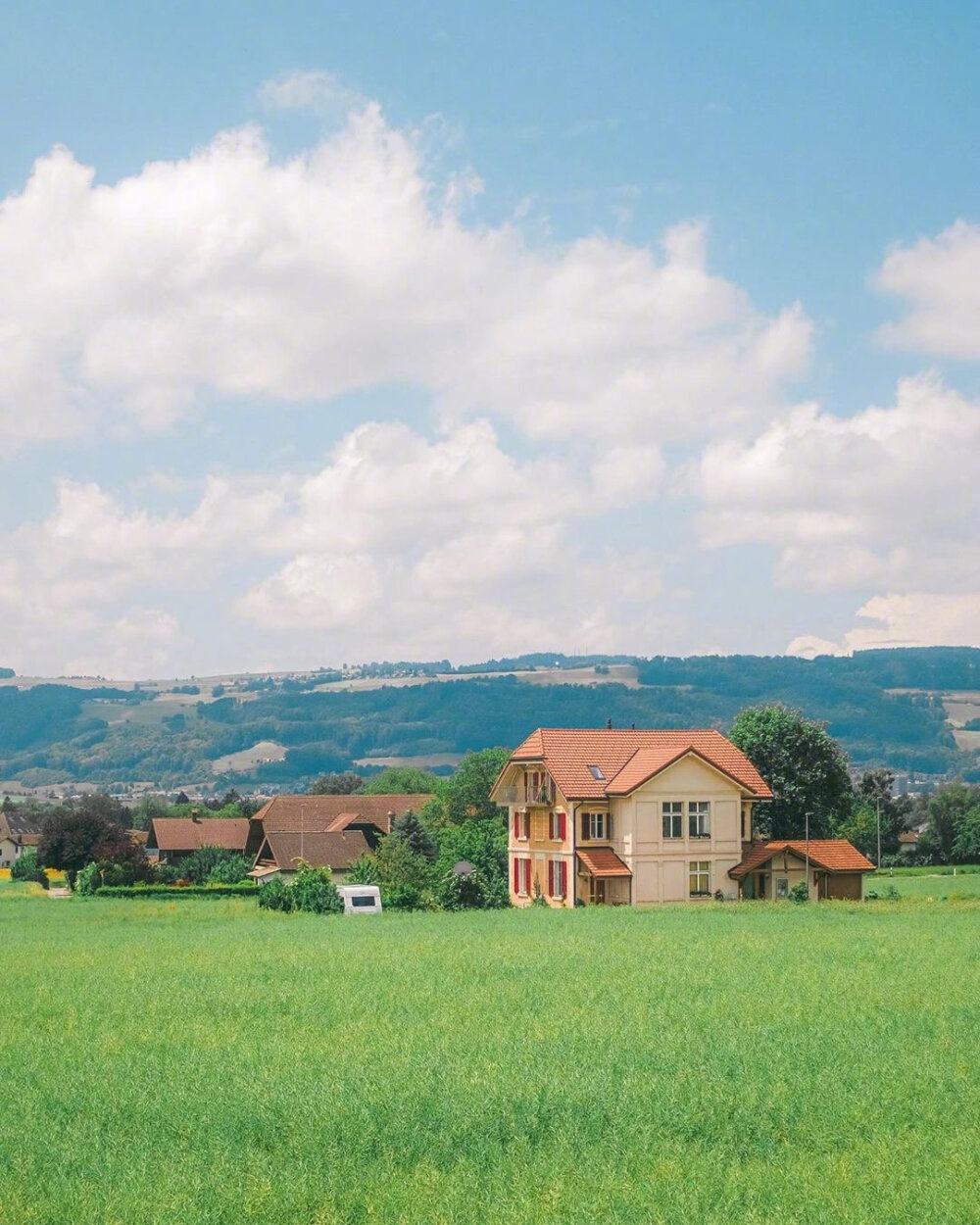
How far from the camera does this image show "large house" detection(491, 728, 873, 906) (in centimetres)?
6412

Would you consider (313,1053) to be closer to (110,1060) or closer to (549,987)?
(110,1060)

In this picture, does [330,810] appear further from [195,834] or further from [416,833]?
[416,833]

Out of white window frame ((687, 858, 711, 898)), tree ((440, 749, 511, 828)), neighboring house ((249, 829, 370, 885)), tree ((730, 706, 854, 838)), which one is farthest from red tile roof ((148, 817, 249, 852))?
white window frame ((687, 858, 711, 898))

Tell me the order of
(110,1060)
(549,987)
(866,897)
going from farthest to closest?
1. (866,897)
2. (549,987)
3. (110,1060)

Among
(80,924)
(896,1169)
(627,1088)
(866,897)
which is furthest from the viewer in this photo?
(866,897)

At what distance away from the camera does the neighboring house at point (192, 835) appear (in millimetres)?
127000

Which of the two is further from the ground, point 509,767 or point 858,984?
point 509,767

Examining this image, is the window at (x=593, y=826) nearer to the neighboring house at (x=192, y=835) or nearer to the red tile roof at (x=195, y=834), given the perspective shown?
the neighboring house at (x=192, y=835)

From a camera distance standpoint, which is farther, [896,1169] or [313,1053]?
[313,1053]

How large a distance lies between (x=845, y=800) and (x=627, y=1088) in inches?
2625

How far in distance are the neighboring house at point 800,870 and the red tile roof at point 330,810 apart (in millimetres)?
53122

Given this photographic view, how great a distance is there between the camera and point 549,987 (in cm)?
2981

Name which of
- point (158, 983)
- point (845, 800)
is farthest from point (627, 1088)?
point (845, 800)

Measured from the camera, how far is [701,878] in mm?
65000
